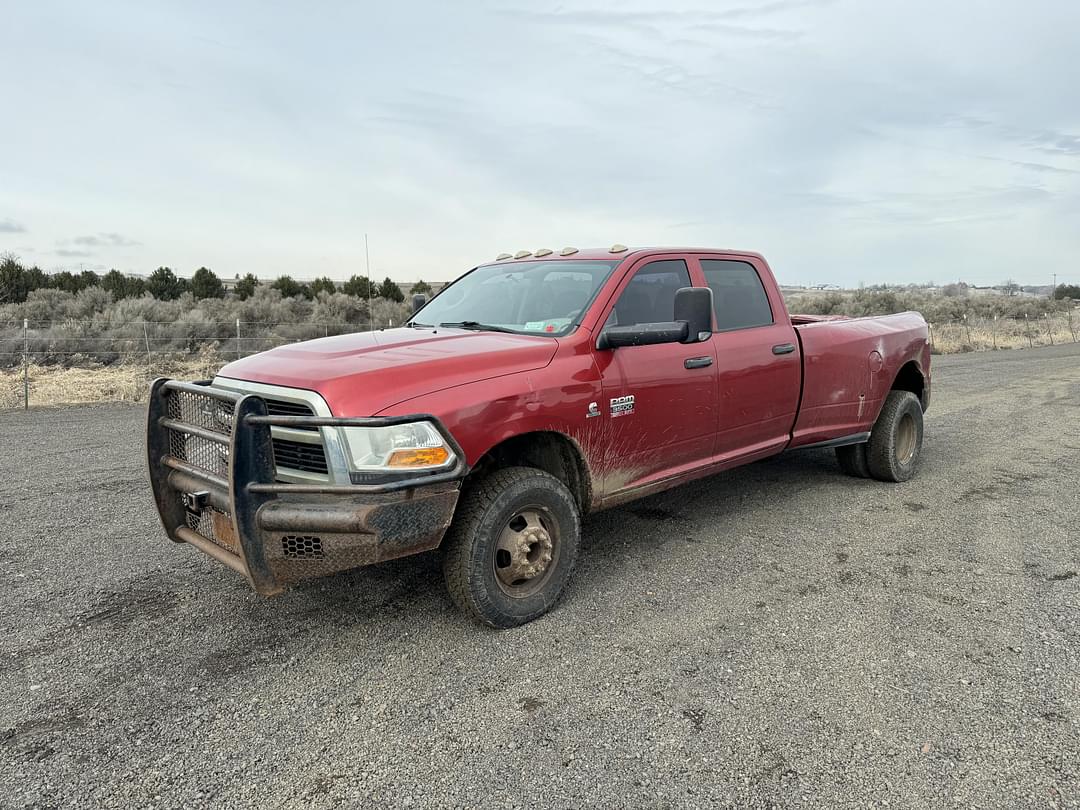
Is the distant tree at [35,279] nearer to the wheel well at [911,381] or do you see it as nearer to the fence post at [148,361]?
the fence post at [148,361]

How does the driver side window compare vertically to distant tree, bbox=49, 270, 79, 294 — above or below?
below

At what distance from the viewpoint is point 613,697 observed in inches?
119

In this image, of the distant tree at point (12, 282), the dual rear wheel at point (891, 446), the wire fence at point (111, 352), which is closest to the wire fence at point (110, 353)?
the wire fence at point (111, 352)

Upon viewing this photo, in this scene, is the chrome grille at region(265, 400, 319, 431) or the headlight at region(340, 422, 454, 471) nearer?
the headlight at region(340, 422, 454, 471)

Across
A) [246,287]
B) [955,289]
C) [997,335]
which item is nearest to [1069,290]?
[955,289]

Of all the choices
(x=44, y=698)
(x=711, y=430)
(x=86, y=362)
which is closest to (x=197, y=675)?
(x=44, y=698)

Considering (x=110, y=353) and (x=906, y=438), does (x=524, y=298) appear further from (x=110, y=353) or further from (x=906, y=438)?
(x=110, y=353)

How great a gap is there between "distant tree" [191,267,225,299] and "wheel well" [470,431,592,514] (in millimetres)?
29400

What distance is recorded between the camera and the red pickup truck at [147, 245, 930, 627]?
308cm

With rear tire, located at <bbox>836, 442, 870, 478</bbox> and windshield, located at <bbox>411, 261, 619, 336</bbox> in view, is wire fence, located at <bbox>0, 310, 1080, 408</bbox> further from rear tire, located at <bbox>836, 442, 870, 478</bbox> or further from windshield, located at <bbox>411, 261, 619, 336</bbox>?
rear tire, located at <bbox>836, 442, 870, 478</bbox>

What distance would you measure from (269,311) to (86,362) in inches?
305

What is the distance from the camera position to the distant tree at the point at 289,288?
105ft

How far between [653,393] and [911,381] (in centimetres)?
373

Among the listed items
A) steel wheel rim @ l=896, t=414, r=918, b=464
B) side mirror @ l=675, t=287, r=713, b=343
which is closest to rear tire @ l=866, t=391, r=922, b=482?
steel wheel rim @ l=896, t=414, r=918, b=464
